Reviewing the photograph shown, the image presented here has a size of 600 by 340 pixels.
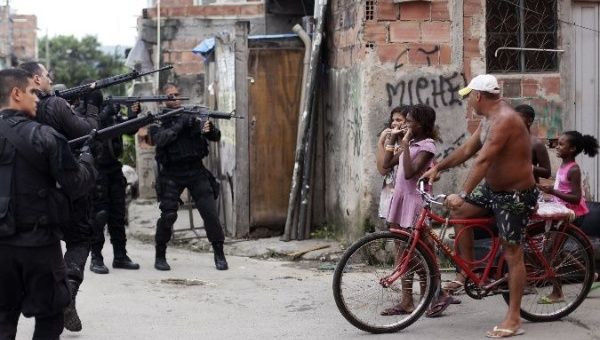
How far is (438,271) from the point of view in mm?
6660

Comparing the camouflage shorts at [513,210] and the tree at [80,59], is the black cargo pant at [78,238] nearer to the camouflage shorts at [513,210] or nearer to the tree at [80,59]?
the camouflage shorts at [513,210]

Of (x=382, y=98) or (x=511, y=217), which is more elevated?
(x=382, y=98)

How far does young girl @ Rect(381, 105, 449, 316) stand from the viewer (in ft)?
22.8

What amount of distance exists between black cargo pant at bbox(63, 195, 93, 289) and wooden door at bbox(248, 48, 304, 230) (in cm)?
422

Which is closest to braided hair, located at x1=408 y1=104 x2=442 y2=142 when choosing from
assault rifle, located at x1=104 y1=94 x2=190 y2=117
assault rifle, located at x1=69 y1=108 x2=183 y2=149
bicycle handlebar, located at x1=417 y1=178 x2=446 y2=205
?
bicycle handlebar, located at x1=417 y1=178 x2=446 y2=205

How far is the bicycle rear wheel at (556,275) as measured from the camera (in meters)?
6.88

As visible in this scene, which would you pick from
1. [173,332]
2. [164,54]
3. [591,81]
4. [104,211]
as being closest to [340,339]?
[173,332]

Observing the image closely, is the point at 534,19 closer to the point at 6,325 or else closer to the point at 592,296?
the point at 592,296

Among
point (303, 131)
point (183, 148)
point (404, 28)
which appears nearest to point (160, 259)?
point (183, 148)

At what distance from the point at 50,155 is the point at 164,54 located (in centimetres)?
1028

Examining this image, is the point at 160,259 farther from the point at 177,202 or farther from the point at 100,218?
the point at 100,218

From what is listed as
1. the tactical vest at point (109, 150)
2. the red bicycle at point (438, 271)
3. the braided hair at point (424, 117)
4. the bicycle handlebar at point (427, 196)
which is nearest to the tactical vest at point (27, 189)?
the red bicycle at point (438, 271)

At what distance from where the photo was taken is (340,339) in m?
6.59

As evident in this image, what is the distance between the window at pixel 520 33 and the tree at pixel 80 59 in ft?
76.6
